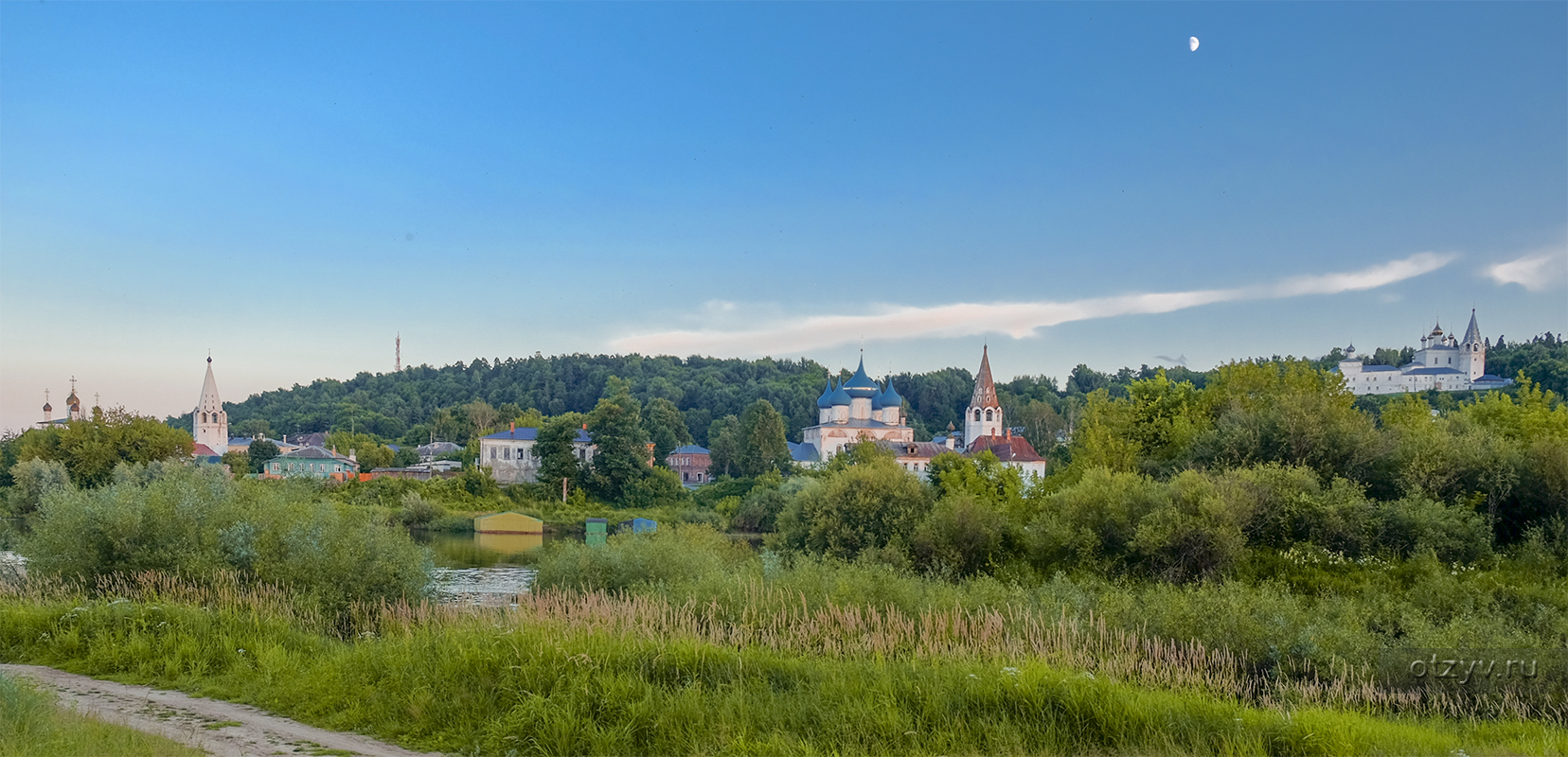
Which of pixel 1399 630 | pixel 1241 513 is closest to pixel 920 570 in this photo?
pixel 1241 513

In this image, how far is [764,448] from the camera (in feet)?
257

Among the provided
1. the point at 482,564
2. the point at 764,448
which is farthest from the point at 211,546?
the point at 764,448

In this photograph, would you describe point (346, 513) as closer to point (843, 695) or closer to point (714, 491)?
point (843, 695)

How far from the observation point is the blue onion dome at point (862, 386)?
101m

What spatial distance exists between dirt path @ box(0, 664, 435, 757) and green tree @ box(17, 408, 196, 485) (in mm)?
43584

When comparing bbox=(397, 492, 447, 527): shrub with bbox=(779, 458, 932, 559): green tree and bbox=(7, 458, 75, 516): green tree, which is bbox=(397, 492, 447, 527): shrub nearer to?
bbox=(7, 458, 75, 516): green tree

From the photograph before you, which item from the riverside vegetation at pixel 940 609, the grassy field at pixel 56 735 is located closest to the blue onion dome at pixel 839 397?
the riverside vegetation at pixel 940 609

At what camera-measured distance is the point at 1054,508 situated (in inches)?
1022

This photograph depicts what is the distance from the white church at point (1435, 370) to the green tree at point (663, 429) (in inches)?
3030

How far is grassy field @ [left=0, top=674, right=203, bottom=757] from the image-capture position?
264 inches

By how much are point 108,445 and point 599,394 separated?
89.3m

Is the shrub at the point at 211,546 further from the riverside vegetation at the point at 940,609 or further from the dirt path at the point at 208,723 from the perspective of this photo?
the dirt path at the point at 208,723

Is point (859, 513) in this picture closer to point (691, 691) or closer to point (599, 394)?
point (691, 691)

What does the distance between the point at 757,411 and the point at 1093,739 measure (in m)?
75.4
